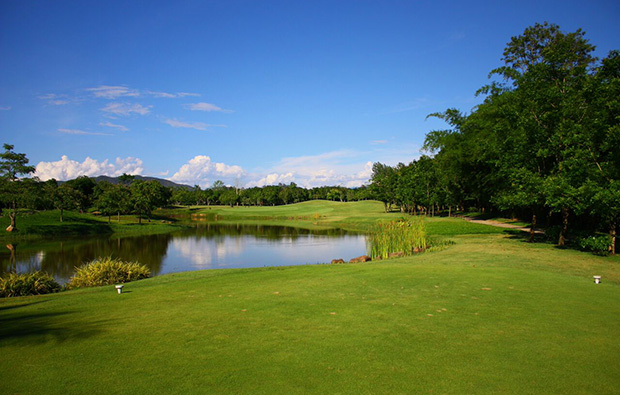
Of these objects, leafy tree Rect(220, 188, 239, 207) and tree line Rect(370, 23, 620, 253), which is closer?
tree line Rect(370, 23, 620, 253)

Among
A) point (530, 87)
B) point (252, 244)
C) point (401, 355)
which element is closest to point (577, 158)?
point (530, 87)

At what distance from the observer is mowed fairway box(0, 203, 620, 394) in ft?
14.3

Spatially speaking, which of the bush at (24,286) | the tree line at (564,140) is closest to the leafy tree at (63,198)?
the bush at (24,286)

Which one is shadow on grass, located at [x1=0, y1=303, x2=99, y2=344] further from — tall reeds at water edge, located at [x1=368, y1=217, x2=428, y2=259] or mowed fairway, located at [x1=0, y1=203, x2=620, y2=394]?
tall reeds at water edge, located at [x1=368, y1=217, x2=428, y2=259]

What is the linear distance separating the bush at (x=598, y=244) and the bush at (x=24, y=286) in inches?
883

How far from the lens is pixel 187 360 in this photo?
196 inches

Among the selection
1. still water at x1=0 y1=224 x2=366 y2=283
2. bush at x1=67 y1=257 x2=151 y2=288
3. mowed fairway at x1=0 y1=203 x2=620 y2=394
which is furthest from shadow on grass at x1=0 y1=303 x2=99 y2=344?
still water at x1=0 y1=224 x2=366 y2=283

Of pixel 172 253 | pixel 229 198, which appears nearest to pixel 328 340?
pixel 172 253

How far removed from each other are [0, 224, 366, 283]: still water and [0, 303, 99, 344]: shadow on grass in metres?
12.9

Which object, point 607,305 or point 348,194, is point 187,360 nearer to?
point 607,305

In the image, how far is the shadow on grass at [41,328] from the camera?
5953mm

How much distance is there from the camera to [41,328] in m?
6.64

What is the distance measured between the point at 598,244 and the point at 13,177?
4978cm

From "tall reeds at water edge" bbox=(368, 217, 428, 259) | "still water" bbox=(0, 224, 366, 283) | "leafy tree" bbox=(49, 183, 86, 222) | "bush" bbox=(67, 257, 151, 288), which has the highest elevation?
"leafy tree" bbox=(49, 183, 86, 222)
